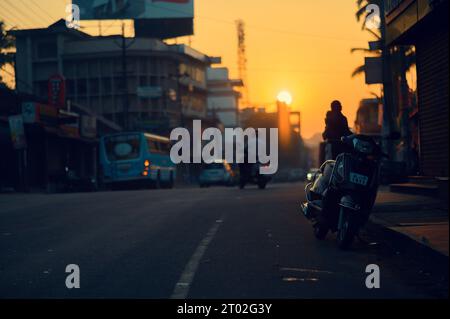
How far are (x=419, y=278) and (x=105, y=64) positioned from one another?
257 ft

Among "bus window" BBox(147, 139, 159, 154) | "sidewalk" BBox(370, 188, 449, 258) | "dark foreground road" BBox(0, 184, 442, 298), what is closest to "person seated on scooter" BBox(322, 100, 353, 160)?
"sidewalk" BBox(370, 188, 449, 258)

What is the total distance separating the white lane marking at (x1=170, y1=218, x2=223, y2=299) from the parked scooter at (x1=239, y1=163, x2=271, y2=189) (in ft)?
66.1

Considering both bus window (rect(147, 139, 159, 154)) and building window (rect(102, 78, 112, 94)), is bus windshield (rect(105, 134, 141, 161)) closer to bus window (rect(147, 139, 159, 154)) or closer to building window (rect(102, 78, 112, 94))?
bus window (rect(147, 139, 159, 154))

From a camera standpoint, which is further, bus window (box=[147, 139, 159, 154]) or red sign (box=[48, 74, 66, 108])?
red sign (box=[48, 74, 66, 108])

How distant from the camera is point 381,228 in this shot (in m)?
11.8

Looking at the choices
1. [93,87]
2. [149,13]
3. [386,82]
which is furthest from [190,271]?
[93,87]

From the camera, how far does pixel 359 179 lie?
9906mm

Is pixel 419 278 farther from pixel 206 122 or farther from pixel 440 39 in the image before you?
pixel 206 122

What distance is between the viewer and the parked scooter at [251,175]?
32469mm

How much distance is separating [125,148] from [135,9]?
39080 mm

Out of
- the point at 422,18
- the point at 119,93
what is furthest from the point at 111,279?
the point at 119,93

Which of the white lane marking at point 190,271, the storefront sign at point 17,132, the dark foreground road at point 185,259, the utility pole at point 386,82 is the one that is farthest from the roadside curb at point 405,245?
the storefront sign at point 17,132

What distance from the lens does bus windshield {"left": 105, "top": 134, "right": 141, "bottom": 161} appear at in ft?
140

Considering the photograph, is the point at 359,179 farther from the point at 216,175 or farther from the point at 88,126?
the point at 88,126
